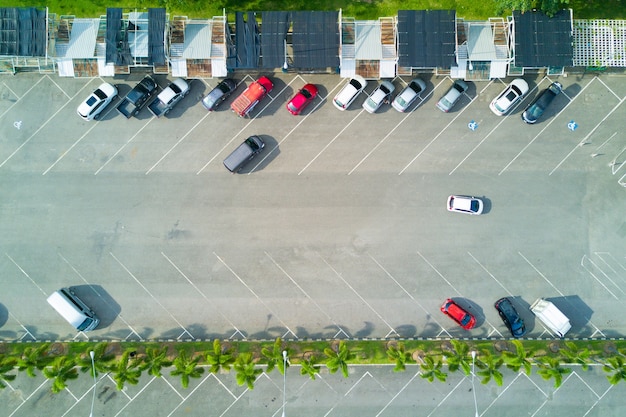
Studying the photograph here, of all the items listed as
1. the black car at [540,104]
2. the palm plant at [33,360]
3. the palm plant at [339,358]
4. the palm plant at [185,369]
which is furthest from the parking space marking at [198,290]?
the black car at [540,104]

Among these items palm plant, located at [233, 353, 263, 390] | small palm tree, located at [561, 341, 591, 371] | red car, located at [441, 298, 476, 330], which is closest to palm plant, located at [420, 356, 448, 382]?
red car, located at [441, 298, 476, 330]

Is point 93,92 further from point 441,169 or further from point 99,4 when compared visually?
point 441,169

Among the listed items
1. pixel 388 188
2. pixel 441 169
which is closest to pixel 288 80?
pixel 388 188

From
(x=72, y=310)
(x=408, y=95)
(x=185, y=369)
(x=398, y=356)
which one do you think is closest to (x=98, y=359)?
(x=72, y=310)

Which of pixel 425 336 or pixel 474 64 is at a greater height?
pixel 474 64

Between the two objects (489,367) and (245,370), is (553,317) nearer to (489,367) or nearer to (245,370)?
(489,367)
